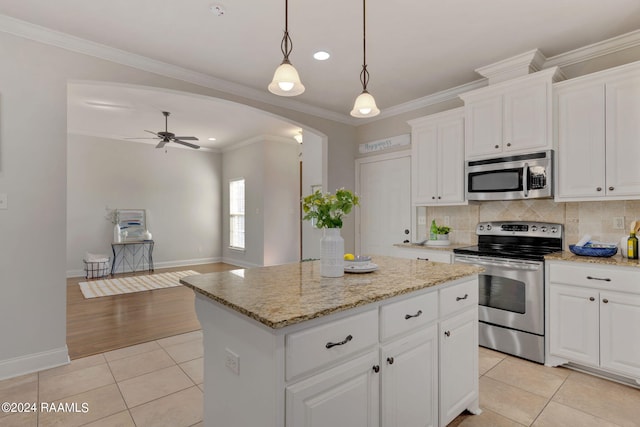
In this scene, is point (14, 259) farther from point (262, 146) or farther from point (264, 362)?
point (262, 146)

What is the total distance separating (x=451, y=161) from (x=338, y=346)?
2.95 m

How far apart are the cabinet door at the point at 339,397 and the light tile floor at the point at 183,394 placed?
3.19 ft

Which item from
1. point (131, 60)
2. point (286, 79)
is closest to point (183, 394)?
point (286, 79)

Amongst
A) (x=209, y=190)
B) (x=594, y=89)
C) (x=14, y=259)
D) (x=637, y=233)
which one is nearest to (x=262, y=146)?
(x=209, y=190)

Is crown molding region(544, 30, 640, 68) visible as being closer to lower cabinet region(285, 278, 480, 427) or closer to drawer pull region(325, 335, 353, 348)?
lower cabinet region(285, 278, 480, 427)

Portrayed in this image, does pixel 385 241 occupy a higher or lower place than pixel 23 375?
higher

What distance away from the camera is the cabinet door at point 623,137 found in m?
2.50

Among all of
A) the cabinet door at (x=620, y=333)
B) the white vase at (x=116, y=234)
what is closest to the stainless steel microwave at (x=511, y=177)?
the cabinet door at (x=620, y=333)

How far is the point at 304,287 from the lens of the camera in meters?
1.59

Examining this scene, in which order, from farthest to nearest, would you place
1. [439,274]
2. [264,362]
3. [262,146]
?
[262,146] < [439,274] < [264,362]

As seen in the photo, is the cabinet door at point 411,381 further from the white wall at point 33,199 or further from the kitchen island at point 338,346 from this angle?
the white wall at point 33,199

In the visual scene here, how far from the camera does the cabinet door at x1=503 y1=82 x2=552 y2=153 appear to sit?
2887mm

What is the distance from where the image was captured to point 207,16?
252 centimetres

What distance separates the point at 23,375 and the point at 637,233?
16.4 ft
